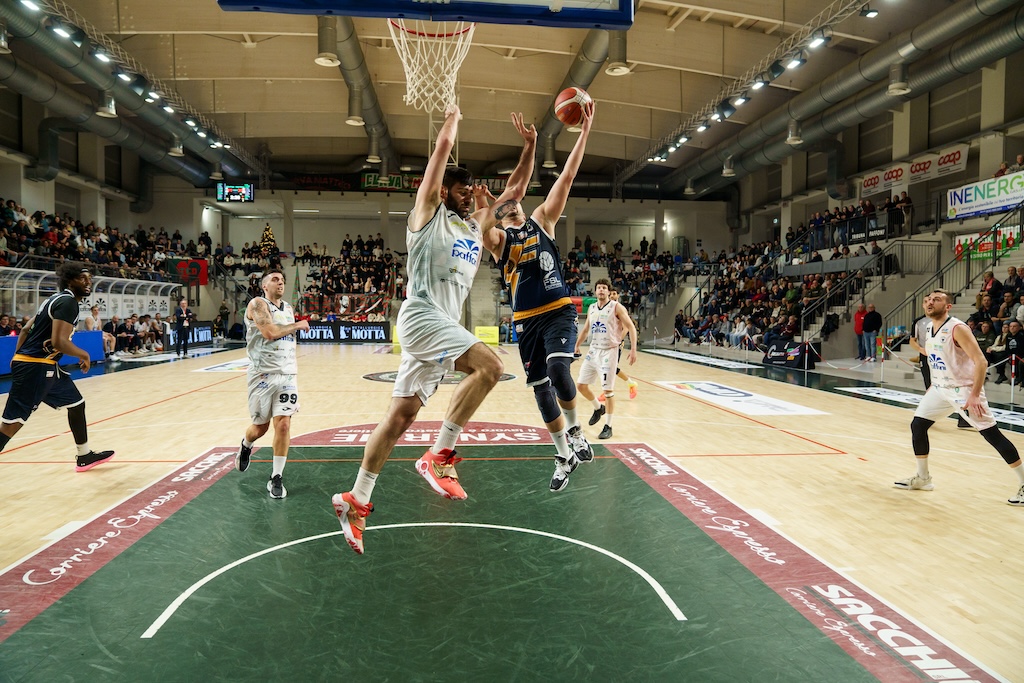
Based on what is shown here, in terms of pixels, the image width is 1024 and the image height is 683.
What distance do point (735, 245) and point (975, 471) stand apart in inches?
1367

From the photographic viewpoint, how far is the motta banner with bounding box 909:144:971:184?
21.9 meters

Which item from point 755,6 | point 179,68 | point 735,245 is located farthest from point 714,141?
point 179,68

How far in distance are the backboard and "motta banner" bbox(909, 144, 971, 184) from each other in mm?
22116

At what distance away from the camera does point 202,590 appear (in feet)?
12.8

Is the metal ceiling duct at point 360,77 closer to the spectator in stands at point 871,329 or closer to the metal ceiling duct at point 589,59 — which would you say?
the metal ceiling duct at point 589,59

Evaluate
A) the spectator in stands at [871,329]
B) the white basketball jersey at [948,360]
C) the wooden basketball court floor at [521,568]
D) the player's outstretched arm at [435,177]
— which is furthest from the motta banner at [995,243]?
the player's outstretched arm at [435,177]

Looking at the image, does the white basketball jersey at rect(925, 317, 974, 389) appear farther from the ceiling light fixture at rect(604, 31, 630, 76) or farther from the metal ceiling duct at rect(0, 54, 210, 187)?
the metal ceiling duct at rect(0, 54, 210, 187)

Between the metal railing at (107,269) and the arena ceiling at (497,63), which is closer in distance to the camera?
the arena ceiling at (497,63)

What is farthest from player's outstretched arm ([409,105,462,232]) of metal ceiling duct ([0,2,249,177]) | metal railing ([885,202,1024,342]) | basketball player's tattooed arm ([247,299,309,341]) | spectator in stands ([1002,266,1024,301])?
metal railing ([885,202,1024,342])

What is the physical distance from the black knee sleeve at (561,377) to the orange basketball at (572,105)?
166cm

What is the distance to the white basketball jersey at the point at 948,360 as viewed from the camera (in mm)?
6070

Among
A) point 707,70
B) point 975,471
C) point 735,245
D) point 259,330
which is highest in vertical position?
point 707,70

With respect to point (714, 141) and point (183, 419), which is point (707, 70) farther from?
point (183, 419)

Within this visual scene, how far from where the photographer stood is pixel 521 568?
4270 mm
